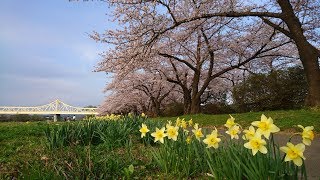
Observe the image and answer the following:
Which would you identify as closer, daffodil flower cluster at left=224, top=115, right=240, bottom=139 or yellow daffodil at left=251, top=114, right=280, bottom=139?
yellow daffodil at left=251, top=114, right=280, bottom=139

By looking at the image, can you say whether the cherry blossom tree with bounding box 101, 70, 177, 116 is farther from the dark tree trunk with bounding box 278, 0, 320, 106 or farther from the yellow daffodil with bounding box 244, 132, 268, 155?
the yellow daffodil with bounding box 244, 132, 268, 155

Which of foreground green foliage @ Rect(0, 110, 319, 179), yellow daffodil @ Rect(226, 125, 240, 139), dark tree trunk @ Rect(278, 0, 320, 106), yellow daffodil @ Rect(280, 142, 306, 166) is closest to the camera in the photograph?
yellow daffodil @ Rect(280, 142, 306, 166)

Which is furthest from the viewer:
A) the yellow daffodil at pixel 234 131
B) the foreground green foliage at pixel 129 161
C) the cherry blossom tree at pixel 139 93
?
the cherry blossom tree at pixel 139 93

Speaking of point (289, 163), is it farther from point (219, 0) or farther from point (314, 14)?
point (314, 14)

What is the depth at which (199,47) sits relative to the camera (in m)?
21.0

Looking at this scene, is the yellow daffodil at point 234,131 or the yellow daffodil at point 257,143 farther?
the yellow daffodil at point 234,131

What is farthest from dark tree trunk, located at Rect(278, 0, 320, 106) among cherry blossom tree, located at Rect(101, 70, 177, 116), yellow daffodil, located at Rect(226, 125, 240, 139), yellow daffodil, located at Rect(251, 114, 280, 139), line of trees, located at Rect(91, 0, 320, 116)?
cherry blossom tree, located at Rect(101, 70, 177, 116)

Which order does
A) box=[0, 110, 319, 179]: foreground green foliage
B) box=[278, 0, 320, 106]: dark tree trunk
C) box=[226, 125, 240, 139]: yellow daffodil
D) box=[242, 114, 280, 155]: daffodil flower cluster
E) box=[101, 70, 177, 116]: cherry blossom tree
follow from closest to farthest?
box=[242, 114, 280, 155]: daffodil flower cluster < box=[0, 110, 319, 179]: foreground green foliage < box=[226, 125, 240, 139]: yellow daffodil < box=[278, 0, 320, 106]: dark tree trunk < box=[101, 70, 177, 116]: cherry blossom tree

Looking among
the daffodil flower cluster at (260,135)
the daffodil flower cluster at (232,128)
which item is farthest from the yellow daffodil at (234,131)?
the daffodil flower cluster at (260,135)

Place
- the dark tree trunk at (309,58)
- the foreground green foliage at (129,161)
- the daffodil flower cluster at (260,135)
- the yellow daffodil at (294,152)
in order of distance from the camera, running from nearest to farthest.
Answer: the yellow daffodil at (294,152) → the daffodil flower cluster at (260,135) → the foreground green foliage at (129,161) → the dark tree trunk at (309,58)

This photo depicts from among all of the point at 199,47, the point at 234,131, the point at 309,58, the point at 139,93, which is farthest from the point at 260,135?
the point at 139,93

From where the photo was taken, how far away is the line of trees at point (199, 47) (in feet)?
41.0

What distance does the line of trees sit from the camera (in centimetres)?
1248

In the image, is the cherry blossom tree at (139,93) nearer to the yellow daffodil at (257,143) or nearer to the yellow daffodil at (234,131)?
the yellow daffodil at (234,131)
